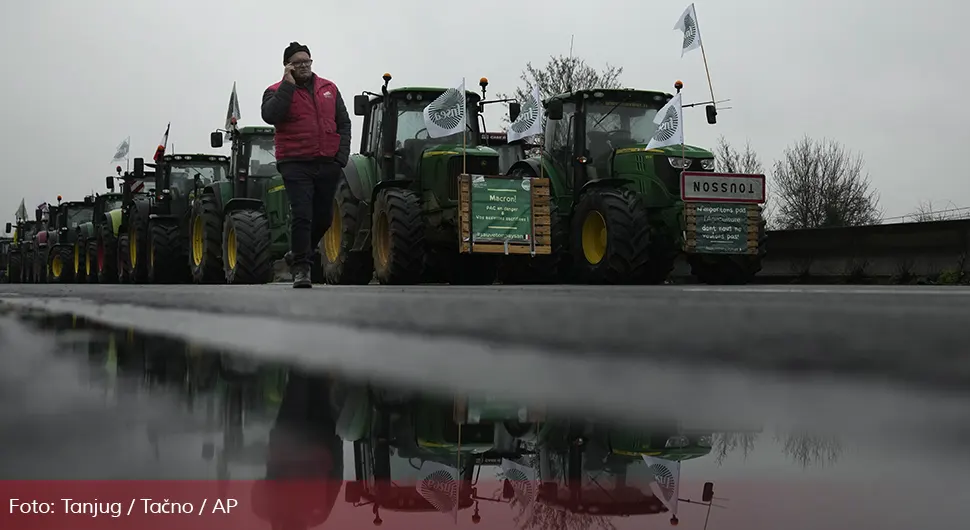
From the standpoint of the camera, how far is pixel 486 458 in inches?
27.4

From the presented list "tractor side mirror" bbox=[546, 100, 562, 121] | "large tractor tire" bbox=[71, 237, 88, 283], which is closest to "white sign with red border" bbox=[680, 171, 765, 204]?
"tractor side mirror" bbox=[546, 100, 562, 121]

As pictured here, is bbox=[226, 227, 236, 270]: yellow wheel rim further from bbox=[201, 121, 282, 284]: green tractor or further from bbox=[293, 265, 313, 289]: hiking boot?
bbox=[293, 265, 313, 289]: hiking boot

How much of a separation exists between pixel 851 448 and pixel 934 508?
100 mm

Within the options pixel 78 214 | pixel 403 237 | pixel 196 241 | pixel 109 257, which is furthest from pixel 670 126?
pixel 78 214

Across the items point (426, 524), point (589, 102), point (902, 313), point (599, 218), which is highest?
point (589, 102)

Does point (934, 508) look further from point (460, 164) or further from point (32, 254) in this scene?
point (32, 254)

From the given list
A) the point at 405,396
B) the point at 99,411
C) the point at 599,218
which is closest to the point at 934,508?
the point at 405,396

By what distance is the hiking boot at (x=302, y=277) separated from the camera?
5738mm

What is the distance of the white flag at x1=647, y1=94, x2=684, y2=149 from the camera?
1053 centimetres

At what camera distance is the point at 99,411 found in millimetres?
880

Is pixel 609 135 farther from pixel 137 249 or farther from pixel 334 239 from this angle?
pixel 137 249

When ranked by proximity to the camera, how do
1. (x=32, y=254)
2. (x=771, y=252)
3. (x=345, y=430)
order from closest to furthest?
(x=345, y=430), (x=771, y=252), (x=32, y=254)

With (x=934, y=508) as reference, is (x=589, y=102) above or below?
above

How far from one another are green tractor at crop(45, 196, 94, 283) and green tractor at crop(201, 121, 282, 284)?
34.9ft
